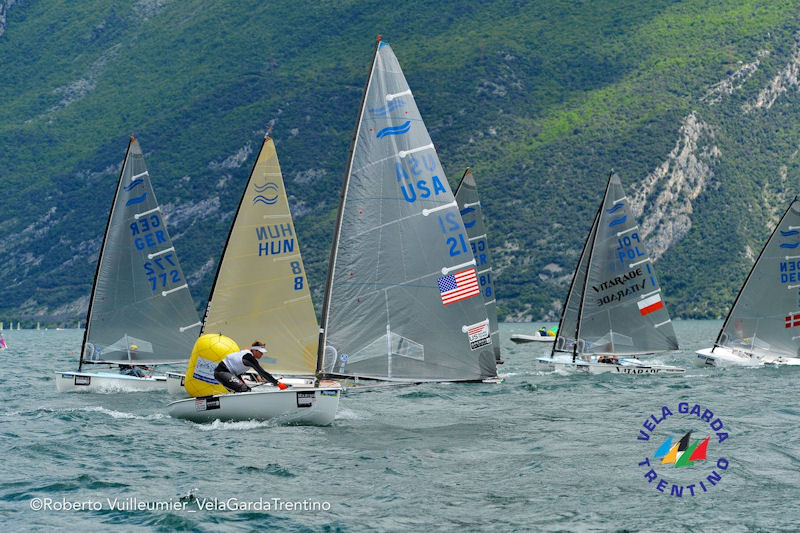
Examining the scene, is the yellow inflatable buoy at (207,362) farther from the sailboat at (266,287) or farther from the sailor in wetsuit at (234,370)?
the sailboat at (266,287)

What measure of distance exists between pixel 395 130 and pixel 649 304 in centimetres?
2185

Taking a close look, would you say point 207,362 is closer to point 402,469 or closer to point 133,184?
point 402,469

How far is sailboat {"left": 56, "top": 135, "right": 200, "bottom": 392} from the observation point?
34094 mm

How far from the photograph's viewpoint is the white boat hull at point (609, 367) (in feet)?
135

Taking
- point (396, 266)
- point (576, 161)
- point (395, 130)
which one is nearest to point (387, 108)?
point (395, 130)

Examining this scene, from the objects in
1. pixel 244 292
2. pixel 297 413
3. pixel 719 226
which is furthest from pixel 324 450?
pixel 719 226

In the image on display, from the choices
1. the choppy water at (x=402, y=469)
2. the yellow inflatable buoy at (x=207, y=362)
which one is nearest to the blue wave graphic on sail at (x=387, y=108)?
the yellow inflatable buoy at (x=207, y=362)

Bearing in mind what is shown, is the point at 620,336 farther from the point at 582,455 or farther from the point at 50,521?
the point at 50,521

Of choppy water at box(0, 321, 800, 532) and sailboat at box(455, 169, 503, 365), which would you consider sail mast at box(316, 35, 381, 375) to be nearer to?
choppy water at box(0, 321, 800, 532)

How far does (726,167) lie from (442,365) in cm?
14707

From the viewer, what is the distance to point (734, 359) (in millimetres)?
45031

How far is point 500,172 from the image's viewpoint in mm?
166125

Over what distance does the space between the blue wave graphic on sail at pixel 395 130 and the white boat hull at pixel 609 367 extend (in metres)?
19.9

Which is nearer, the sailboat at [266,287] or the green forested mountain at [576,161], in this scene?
the sailboat at [266,287]
